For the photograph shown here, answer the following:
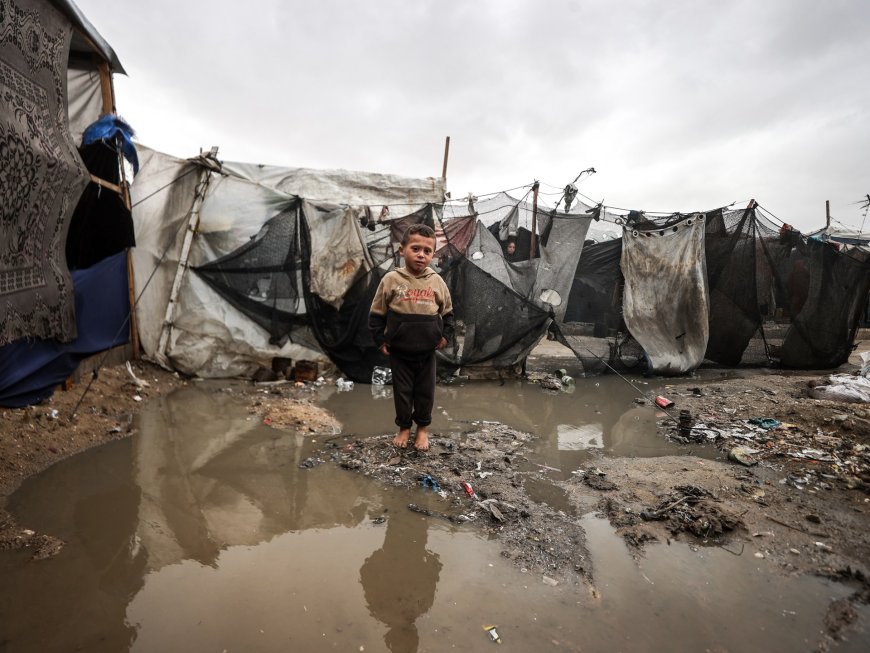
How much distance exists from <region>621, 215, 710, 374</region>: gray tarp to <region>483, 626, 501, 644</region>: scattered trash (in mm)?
5418

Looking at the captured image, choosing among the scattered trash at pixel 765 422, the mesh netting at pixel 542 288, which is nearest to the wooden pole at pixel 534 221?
the mesh netting at pixel 542 288

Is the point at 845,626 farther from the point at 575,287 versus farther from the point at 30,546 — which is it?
the point at 575,287

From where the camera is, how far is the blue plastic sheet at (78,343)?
314cm

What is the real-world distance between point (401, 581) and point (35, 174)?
372 centimetres

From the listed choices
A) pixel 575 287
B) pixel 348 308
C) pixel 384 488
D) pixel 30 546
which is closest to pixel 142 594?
pixel 30 546

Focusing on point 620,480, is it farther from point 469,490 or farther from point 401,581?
point 401,581

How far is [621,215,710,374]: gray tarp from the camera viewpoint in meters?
6.21

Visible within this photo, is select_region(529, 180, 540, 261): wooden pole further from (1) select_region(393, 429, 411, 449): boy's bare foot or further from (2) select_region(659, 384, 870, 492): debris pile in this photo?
(1) select_region(393, 429, 411, 449): boy's bare foot

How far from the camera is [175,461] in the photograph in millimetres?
2828

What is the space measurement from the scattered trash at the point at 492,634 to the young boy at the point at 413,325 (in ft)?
4.99

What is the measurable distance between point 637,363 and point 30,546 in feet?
21.2

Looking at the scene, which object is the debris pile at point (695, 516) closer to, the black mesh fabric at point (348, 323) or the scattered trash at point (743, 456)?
the scattered trash at point (743, 456)

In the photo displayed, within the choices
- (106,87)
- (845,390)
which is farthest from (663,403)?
(106,87)

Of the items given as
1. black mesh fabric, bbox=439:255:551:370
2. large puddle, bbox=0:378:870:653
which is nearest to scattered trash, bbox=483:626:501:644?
large puddle, bbox=0:378:870:653
